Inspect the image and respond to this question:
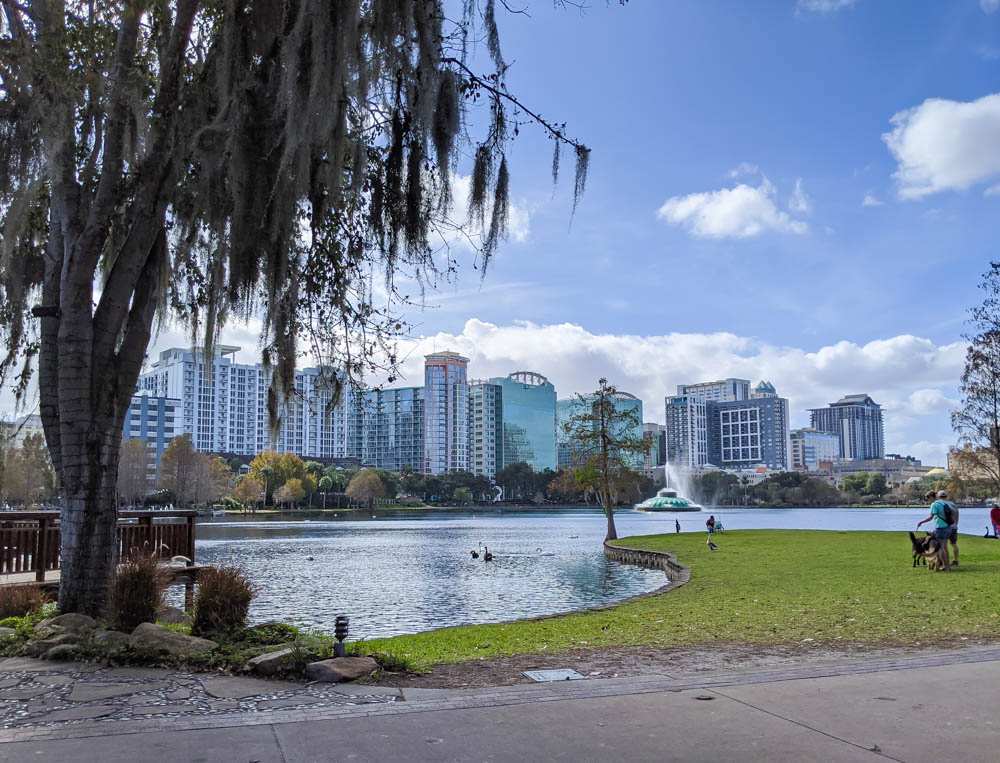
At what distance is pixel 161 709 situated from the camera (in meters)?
5.03

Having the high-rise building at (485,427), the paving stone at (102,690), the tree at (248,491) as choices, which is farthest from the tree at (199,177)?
the high-rise building at (485,427)

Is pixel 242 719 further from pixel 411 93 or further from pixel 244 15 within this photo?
pixel 244 15

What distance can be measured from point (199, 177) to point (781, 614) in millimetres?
9204

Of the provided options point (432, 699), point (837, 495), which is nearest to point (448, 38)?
point (432, 699)

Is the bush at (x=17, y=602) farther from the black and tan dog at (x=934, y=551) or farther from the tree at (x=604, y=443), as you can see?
the tree at (x=604, y=443)

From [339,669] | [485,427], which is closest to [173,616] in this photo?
[339,669]

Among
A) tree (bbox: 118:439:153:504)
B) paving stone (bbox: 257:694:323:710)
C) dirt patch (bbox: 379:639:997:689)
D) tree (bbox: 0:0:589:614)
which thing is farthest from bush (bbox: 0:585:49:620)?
tree (bbox: 118:439:153:504)

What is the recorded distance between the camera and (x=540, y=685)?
19.1 ft

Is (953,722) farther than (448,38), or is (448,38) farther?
(448,38)

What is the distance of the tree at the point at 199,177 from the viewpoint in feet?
21.6

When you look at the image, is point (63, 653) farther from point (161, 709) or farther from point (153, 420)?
point (153, 420)

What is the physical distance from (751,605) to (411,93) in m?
9.28

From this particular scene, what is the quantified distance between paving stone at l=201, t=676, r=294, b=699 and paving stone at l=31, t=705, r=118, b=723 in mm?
721

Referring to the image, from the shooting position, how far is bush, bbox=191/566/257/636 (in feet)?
25.0
